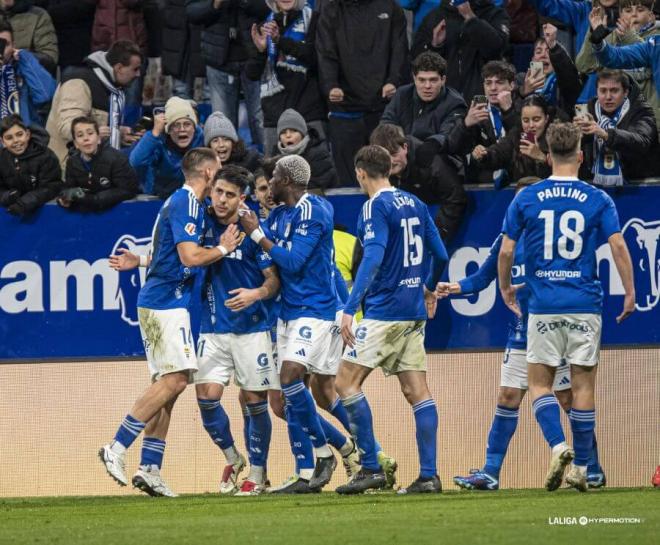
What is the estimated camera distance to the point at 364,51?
13.9m

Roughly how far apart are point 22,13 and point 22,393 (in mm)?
4238

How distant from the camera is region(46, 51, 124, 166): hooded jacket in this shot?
47.4 feet

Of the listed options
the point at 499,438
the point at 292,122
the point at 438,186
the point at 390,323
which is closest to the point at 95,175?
the point at 292,122

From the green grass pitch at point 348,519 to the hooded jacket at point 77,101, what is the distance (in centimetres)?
473

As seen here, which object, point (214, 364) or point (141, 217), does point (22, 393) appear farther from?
point (214, 364)

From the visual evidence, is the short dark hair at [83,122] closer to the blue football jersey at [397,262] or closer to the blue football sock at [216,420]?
the blue football sock at [216,420]

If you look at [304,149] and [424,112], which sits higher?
[424,112]

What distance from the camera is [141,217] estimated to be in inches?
518

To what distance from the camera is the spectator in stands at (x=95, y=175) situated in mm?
13156

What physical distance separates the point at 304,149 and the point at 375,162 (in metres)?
2.71

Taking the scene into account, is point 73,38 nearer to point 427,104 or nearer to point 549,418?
point 427,104

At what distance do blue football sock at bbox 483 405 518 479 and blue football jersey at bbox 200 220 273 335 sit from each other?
1.90m

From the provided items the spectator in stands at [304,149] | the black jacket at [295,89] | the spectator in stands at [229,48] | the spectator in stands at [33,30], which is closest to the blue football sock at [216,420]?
the spectator in stands at [304,149]

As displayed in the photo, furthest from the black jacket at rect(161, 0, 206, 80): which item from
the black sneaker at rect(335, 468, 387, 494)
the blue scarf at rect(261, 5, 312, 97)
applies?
the black sneaker at rect(335, 468, 387, 494)
